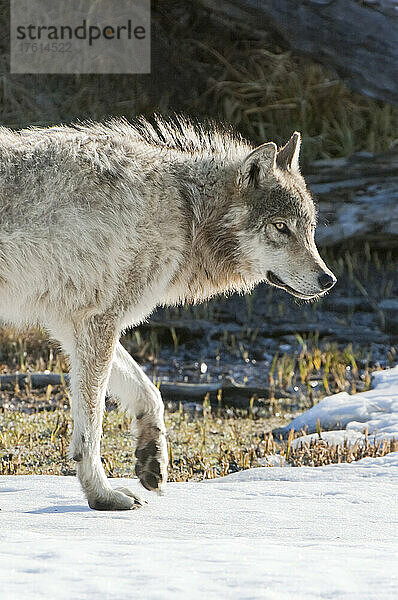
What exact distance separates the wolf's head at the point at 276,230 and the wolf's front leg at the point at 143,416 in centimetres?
102

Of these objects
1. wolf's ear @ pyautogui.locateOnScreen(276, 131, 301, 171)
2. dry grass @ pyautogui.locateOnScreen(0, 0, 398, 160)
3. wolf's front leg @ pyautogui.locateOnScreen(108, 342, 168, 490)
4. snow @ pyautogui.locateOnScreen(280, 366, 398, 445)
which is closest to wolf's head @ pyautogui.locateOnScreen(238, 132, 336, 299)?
wolf's ear @ pyautogui.locateOnScreen(276, 131, 301, 171)

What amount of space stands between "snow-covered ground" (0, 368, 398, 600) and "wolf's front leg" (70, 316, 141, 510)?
17cm

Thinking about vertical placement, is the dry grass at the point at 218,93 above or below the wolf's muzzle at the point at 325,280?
above

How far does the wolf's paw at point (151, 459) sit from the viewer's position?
4883 millimetres

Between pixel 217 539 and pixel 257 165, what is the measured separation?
2493mm

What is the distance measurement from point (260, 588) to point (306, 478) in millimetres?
2907

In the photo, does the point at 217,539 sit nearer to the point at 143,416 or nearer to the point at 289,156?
the point at 143,416

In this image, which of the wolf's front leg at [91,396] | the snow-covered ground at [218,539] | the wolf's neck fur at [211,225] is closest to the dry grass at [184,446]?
the snow-covered ground at [218,539]

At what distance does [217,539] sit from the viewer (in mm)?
3447

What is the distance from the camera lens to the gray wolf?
453 cm

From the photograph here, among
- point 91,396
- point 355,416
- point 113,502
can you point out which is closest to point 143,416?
point 91,396

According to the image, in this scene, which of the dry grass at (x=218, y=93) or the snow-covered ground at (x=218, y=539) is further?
the dry grass at (x=218, y=93)

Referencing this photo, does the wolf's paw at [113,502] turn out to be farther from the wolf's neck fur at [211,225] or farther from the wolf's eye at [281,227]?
the wolf's eye at [281,227]

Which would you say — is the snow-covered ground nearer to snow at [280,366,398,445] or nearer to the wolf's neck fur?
snow at [280,366,398,445]
